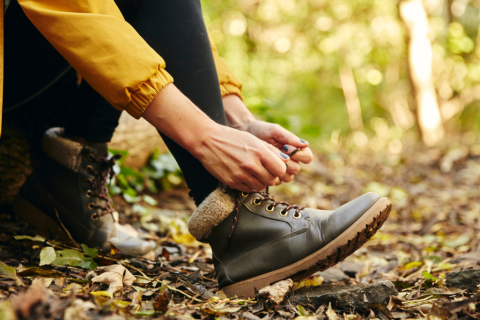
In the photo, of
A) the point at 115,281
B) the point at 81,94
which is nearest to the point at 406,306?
the point at 115,281

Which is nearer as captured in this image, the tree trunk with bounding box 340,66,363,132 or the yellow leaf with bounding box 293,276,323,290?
the yellow leaf with bounding box 293,276,323,290

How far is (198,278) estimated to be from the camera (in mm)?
1331

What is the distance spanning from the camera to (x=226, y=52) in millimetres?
8273

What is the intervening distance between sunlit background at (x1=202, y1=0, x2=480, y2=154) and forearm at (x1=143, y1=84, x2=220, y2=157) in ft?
17.7

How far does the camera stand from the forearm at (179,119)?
986 millimetres

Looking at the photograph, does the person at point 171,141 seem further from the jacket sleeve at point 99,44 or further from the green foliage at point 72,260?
the green foliage at point 72,260

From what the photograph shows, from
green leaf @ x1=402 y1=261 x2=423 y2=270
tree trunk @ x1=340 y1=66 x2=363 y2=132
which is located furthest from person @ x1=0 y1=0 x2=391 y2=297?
tree trunk @ x1=340 y1=66 x2=363 y2=132

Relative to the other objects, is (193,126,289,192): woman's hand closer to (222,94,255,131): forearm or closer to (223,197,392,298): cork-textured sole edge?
(223,197,392,298): cork-textured sole edge

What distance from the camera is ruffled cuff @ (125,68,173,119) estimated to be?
3.12 feet

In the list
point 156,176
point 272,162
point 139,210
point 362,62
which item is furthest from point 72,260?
point 362,62

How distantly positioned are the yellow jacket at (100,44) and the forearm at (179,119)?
0.04 meters

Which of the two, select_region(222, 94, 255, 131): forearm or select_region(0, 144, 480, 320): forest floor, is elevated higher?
select_region(222, 94, 255, 131): forearm

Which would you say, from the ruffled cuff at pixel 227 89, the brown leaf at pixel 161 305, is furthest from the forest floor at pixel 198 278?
the ruffled cuff at pixel 227 89

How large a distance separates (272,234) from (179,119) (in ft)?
1.55
